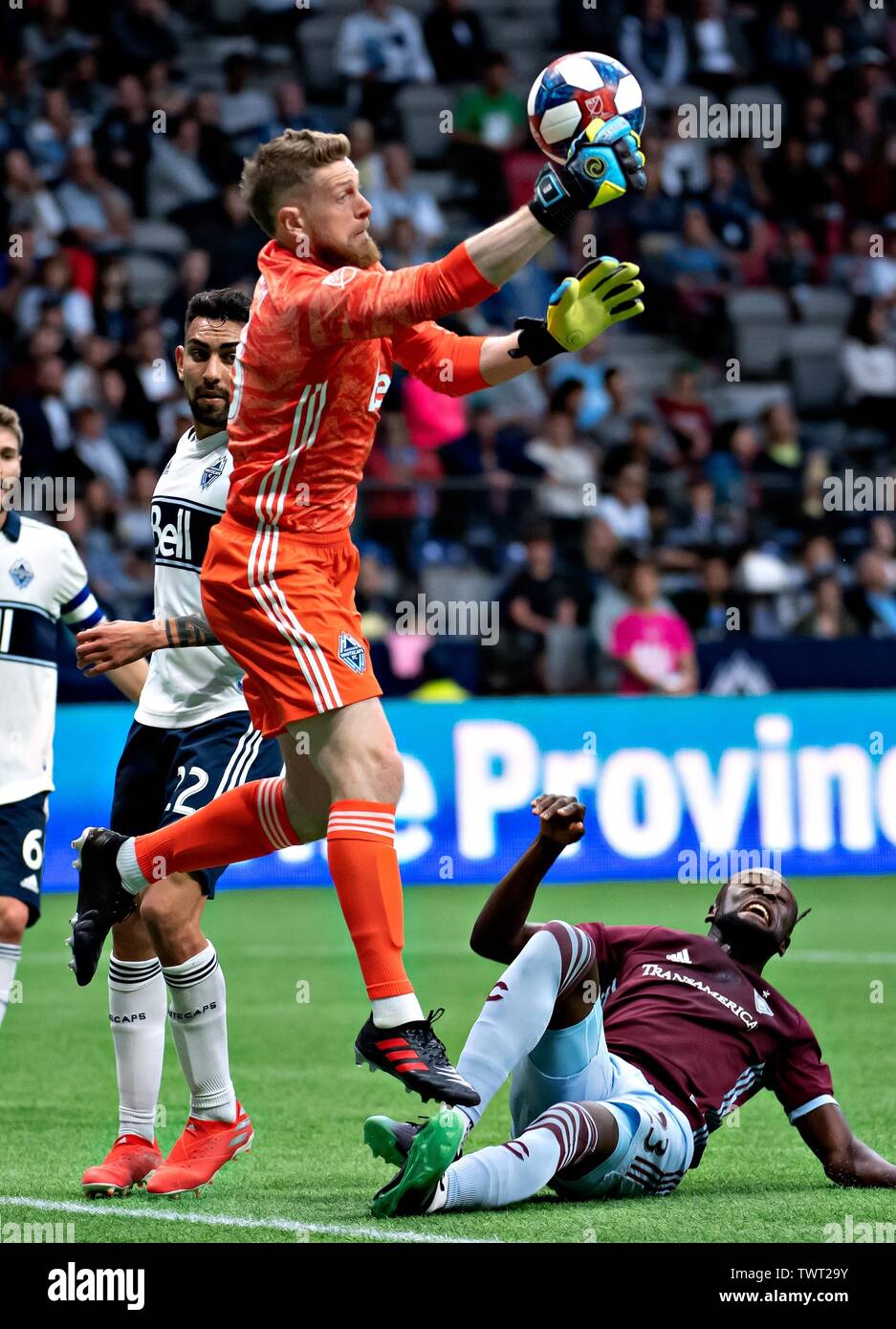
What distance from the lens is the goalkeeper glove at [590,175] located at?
4.65 meters

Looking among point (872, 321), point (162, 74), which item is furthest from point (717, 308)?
point (162, 74)

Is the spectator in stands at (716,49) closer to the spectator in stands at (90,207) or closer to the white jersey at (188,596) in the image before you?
the spectator in stands at (90,207)

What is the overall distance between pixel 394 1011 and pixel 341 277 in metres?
1.70

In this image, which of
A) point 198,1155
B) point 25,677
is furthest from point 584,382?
point 198,1155

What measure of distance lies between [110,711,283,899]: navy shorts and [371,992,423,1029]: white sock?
105 centimetres

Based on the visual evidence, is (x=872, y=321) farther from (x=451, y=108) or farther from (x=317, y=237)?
(x=317, y=237)

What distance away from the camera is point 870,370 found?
18.7 metres

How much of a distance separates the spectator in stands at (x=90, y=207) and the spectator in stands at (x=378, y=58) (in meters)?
2.79

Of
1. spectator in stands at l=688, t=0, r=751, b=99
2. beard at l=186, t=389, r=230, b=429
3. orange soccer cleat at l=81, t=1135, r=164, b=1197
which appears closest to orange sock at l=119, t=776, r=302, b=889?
orange soccer cleat at l=81, t=1135, r=164, b=1197

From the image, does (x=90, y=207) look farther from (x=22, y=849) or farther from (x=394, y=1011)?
(x=394, y=1011)

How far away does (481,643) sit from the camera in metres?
14.1

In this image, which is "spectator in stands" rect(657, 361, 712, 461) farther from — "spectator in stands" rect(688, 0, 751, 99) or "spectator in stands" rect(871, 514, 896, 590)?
"spectator in stands" rect(688, 0, 751, 99)

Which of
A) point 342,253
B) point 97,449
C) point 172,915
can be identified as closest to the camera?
point 342,253

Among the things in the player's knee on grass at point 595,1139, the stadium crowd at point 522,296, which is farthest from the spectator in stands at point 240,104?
the player's knee on grass at point 595,1139
